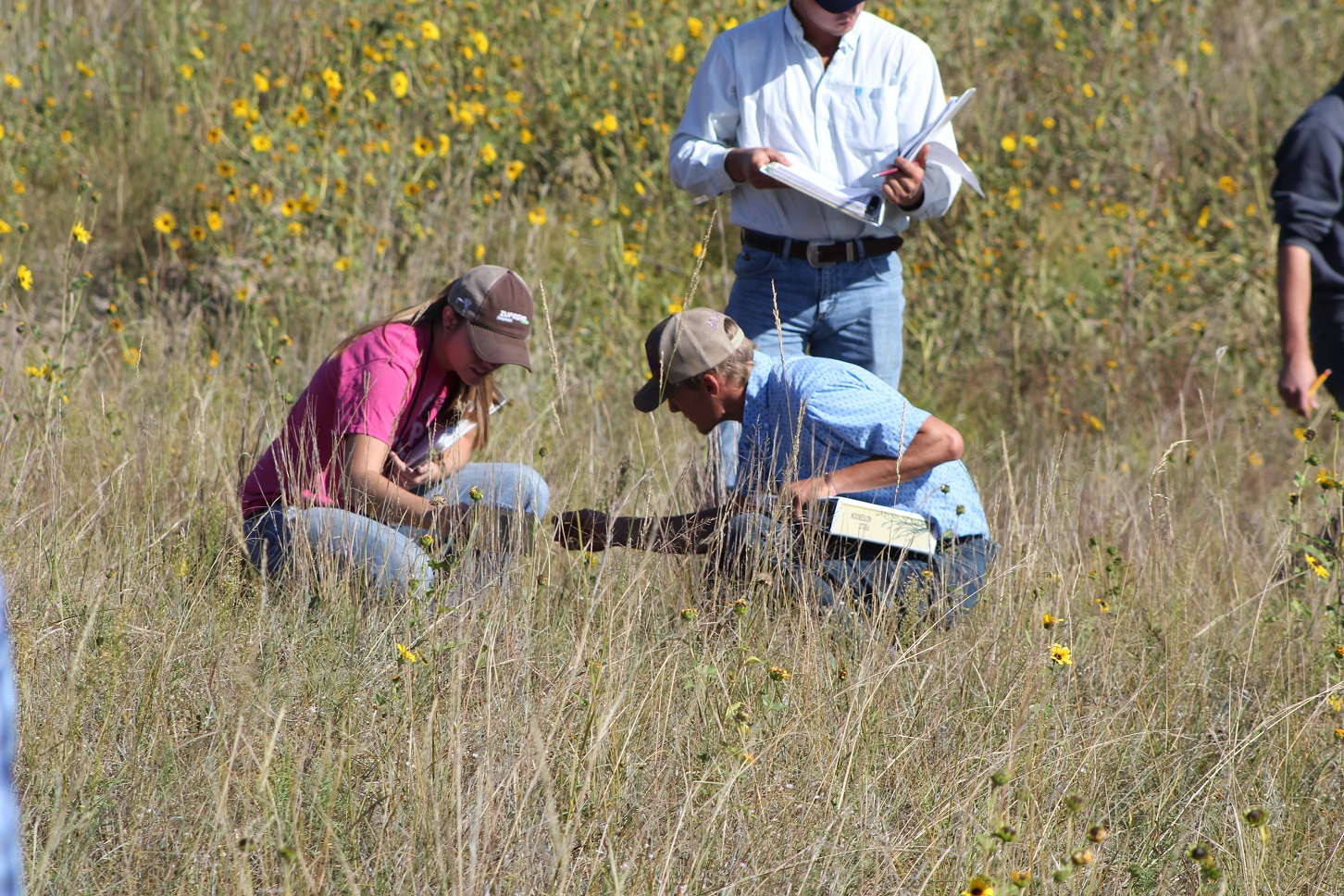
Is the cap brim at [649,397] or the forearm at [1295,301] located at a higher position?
the forearm at [1295,301]

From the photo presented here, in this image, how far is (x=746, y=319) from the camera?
354cm

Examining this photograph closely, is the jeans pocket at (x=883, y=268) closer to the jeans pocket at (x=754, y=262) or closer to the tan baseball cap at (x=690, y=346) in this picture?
the jeans pocket at (x=754, y=262)

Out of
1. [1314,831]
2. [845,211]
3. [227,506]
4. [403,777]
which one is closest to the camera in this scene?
[403,777]

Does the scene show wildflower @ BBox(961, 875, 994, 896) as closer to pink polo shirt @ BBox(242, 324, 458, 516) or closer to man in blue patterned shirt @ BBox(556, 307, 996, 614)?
man in blue patterned shirt @ BBox(556, 307, 996, 614)

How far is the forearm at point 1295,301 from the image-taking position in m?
3.13

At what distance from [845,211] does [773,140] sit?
1.07 ft

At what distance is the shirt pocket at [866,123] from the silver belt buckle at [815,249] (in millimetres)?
259

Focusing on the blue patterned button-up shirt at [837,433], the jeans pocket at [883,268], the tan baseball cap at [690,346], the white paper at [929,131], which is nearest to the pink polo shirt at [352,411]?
the tan baseball cap at [690,346]

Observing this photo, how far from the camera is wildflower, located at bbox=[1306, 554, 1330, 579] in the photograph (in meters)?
2.62

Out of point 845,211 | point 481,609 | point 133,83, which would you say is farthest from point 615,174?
point 481,609

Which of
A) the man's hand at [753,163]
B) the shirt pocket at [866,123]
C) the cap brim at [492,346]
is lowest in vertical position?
the cap brim at [492,346]

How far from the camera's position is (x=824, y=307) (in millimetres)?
3469

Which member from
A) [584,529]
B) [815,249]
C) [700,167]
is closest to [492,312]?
[584,529]

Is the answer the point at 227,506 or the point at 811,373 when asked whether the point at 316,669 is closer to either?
the point at 227,506
